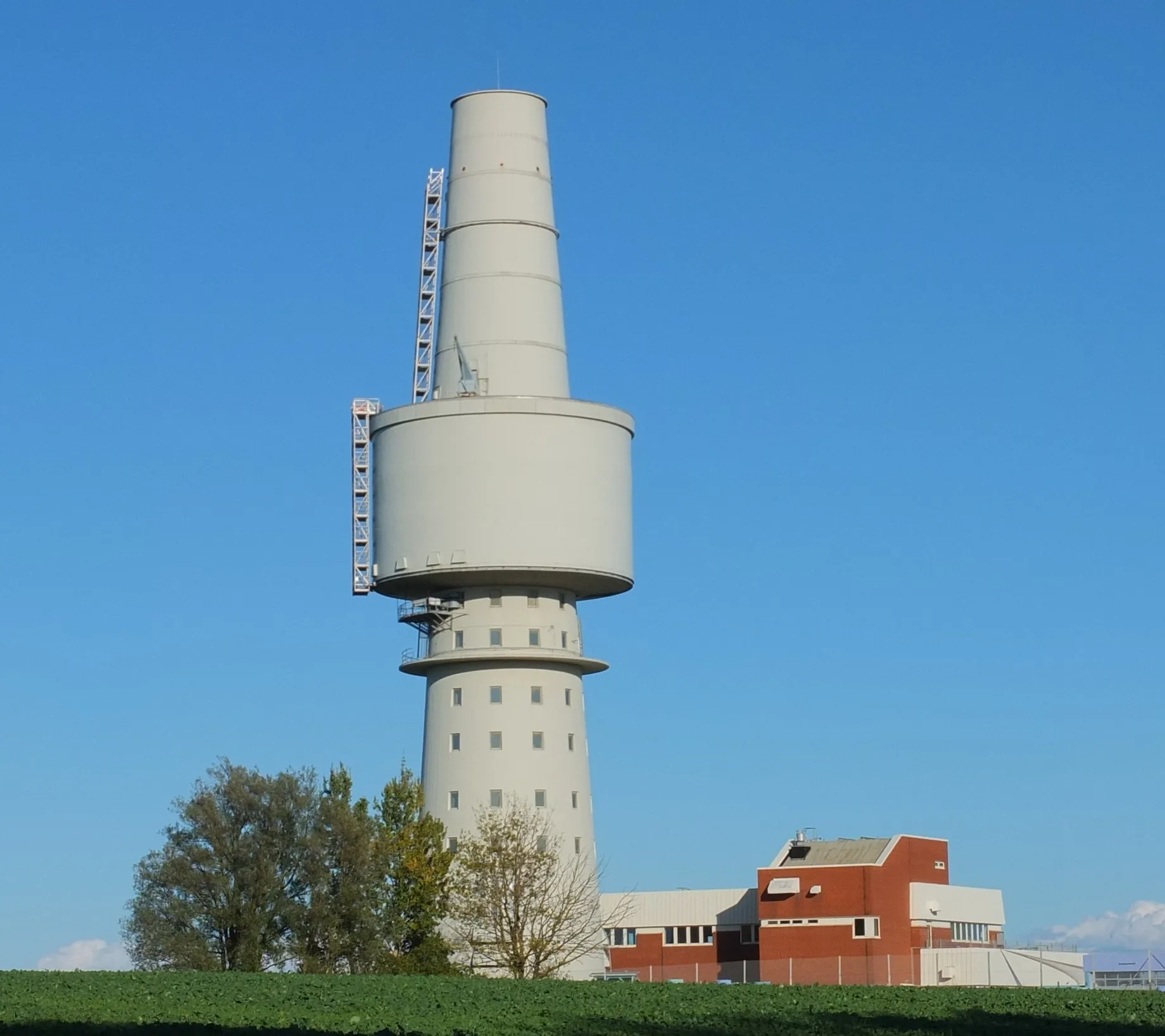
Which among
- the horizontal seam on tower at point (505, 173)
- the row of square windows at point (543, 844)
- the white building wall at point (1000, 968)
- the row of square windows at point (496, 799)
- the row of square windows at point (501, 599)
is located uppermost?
the horizontal seam on tower at point (505, 173)

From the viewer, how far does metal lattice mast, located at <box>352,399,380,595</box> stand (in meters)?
86.8

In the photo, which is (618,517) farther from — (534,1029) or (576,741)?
(534,1029)

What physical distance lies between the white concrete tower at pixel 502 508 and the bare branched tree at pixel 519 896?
1.08 metres

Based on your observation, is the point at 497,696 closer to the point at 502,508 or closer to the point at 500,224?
the point at 502,508

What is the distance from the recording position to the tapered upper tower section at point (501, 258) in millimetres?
86062

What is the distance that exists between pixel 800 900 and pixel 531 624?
2010 cm

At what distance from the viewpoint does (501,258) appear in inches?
3413

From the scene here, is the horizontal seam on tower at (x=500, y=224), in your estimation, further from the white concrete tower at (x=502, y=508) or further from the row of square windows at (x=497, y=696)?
the row of square windows at (x=497, y=696)

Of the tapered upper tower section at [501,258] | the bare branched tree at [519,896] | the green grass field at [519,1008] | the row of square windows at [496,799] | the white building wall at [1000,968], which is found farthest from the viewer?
the white building wall at [1000,968]

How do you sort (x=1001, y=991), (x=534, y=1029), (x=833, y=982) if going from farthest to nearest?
(x=833, y=982) < (x=1001, y=991) < (x=534, y=1029)

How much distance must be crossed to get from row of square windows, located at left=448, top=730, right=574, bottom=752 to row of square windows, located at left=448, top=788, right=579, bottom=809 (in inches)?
60.3

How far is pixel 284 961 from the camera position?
8488cm

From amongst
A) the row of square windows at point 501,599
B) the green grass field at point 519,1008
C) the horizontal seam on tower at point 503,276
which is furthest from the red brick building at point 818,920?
the horizontal seam on tower at point 503,276

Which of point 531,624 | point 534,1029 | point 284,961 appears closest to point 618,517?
point 531,624
